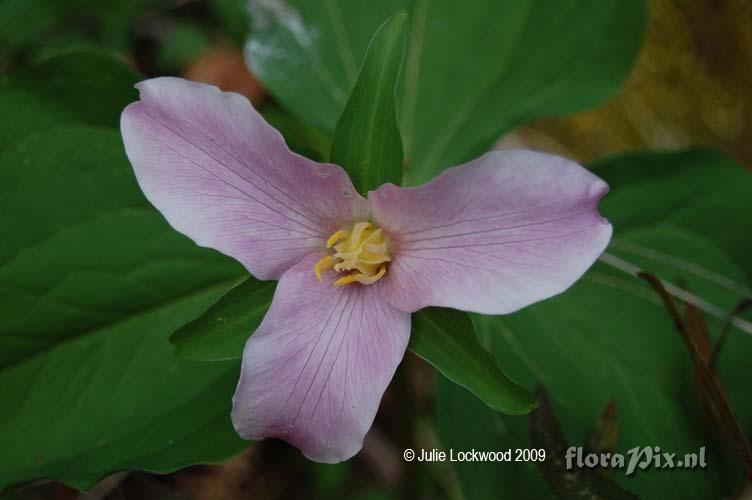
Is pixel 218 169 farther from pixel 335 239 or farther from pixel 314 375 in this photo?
pixel 314 375

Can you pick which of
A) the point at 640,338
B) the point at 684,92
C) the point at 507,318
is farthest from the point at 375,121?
the point at 684,92

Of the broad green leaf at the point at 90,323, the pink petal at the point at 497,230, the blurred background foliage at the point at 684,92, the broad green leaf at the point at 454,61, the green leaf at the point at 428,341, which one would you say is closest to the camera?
the pink petal at the point at 497,230

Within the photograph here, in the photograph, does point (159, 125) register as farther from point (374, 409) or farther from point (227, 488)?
point (227, 488)

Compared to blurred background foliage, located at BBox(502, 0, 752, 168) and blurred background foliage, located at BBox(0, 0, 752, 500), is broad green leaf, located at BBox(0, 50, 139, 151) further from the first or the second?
blurred background foliage, located at BBox(502, 0, 752, 168)

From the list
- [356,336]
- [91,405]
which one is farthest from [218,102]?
[91,405]

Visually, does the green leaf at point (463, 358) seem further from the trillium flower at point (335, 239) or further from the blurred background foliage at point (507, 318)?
the blurred background foliage at point (507, 318)

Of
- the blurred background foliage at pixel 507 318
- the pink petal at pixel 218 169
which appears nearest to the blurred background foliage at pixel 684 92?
the blurred background foliage at pixel 507 318

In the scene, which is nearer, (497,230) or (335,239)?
(497,230)
